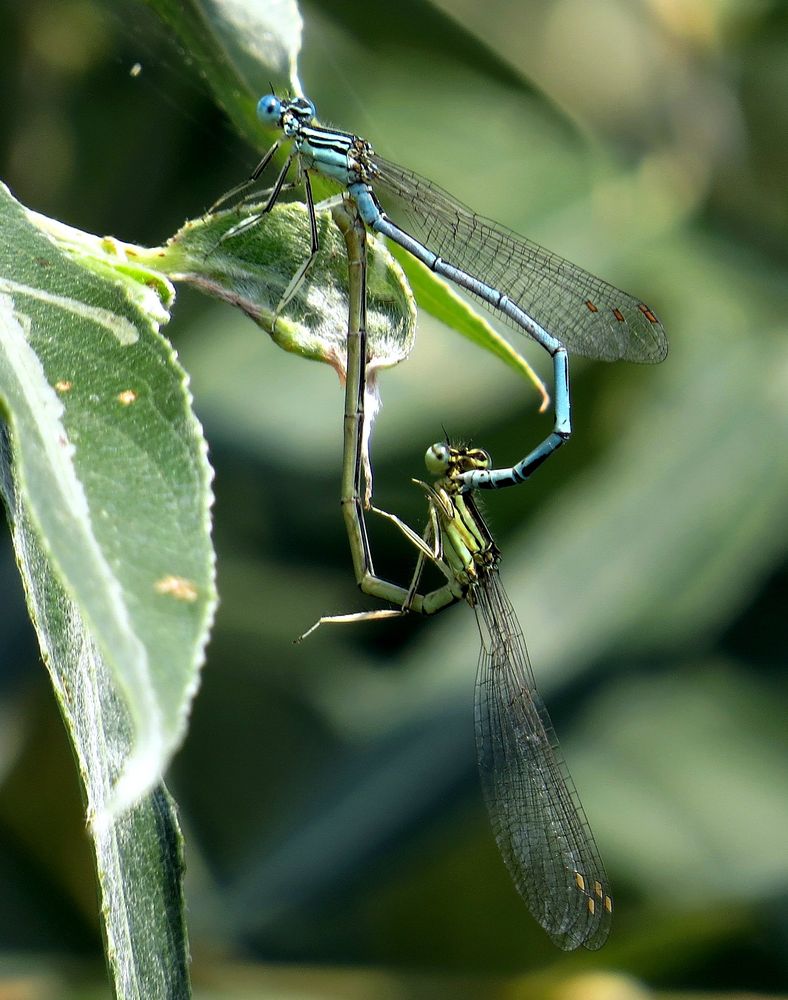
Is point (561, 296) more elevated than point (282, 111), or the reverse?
point (282, 111)

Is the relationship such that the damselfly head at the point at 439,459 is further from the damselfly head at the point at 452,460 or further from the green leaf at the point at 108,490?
the green leaf at the point at 108,490

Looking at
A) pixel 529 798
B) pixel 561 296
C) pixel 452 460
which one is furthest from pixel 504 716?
pixel 561 296

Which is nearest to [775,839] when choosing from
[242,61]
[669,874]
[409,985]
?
[669,874]

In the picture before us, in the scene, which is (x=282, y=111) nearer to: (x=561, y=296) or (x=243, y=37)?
(x=243, y=37)

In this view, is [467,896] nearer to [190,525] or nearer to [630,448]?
[630,448]

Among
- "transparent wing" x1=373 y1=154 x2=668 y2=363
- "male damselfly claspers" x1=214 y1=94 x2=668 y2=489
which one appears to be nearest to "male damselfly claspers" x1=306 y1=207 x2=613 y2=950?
"male damselfly claspers" x1=214 y1=94 x2=668 y2=489

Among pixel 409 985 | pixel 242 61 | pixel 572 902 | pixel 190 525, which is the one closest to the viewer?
pixel 190 525
